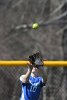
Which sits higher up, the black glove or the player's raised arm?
the black glove

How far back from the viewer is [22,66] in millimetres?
10648

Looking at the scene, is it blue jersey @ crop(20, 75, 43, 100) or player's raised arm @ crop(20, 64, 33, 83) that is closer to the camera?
player's raised arm @ crop(20, 64, 33, 83)

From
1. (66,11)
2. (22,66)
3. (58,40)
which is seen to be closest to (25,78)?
(22,66)

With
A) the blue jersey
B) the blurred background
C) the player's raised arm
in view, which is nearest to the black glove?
the player's raised arm

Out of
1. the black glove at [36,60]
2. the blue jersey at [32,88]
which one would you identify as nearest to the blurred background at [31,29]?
the blue jersey at [32,88]

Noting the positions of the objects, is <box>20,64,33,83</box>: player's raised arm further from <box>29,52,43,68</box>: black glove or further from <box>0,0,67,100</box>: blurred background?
<box>0,0,67,100</box>: blurred background

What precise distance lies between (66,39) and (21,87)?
10856 millimetres

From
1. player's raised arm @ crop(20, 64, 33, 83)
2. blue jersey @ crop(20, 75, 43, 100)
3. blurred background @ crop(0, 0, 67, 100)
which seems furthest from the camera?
blurred background @ crop(0, 0, 67, 100)

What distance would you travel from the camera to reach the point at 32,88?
31.8 ft

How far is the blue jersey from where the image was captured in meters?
9.69

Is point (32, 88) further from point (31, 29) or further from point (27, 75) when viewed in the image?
point (31, 29)

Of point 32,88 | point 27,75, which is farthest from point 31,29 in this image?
point 27,75

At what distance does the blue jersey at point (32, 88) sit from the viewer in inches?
381

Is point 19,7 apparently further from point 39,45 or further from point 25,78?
point 25,78
